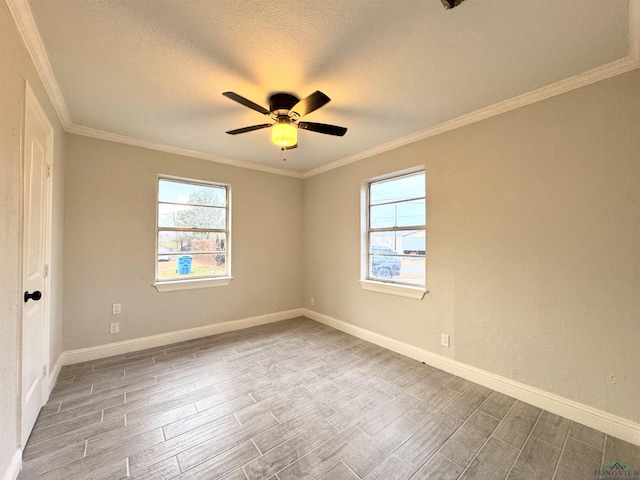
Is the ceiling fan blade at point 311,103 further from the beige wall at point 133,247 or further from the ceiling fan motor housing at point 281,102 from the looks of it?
the beige wall at point 133,247

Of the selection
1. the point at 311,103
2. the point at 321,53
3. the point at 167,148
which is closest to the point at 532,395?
the point at 311,103

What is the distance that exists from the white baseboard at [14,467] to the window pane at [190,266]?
2.05m

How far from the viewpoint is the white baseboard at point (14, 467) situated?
1302 millimetres

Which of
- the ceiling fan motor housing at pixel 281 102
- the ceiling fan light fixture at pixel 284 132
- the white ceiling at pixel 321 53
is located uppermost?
the white ceiling at pixel 321 53

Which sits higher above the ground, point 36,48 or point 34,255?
point 36,48

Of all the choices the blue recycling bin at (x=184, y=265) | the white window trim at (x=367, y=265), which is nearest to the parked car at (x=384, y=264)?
the white window trim at (x=367, y=265)

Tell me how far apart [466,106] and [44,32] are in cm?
301

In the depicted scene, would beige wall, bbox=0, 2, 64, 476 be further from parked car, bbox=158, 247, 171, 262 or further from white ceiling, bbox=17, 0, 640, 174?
parked car, bbox=158, 247, 171, 262

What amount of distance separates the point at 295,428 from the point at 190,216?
2.87 metres

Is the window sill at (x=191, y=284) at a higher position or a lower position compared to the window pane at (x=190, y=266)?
lower

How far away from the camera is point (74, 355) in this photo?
9.04 feet

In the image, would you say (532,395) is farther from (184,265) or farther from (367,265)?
(184,265)

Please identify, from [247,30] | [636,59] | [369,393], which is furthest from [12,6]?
[636,59]

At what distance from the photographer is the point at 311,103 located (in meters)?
1.87
